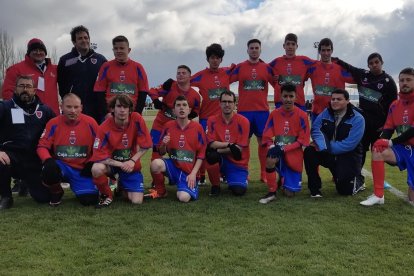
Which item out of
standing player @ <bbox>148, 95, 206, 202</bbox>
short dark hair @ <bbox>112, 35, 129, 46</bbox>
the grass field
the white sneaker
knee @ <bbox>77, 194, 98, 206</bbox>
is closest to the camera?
the grass field

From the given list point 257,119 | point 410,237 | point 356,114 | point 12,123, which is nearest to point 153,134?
point 257,119

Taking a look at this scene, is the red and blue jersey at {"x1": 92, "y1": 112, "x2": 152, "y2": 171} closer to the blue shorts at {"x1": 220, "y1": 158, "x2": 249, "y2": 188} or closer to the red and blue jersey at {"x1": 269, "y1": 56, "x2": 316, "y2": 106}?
the blue shorts at {"x1": 220, "y1": 158, "x2": 249, "y2": 188}

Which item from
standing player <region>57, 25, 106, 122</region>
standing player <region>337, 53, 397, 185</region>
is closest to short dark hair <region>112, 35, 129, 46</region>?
standing player <region>57, 25, 106, 122</region>

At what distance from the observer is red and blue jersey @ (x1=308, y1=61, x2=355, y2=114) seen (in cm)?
600

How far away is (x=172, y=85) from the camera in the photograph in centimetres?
605

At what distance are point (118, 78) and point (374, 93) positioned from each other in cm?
362

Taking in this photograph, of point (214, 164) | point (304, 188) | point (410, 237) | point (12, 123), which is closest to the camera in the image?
point (410, 237)

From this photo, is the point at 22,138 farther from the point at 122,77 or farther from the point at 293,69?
the point at 293,69

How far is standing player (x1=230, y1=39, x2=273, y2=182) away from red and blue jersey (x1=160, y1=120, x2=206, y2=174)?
4.40ft

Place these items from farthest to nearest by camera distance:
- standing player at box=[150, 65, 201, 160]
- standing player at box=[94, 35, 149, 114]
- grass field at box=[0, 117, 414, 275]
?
standing player at box=[150, 65, 201, 160] → standing player at box=[94, 35, 149, 114] → grass field at box=[0, 117, 414, 275]

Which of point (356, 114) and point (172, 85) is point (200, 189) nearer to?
point (172, 85)

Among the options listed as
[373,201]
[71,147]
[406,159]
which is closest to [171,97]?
[71,147]

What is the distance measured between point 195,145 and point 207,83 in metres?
1.42

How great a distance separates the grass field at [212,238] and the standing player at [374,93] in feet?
4.00
